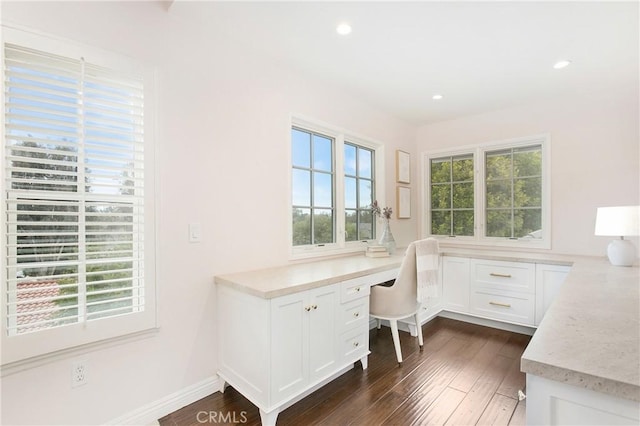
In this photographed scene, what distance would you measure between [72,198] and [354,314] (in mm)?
1876

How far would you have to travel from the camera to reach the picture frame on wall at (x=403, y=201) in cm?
387

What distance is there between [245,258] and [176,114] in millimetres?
1094

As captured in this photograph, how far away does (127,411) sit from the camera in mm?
1657

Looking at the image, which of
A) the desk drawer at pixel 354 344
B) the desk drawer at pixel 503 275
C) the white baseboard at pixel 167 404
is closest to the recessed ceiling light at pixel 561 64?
the desk drawer at pixel 503 275

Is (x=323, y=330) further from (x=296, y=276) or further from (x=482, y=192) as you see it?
(x=482, y=192)

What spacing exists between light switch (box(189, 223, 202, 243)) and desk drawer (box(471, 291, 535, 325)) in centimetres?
294

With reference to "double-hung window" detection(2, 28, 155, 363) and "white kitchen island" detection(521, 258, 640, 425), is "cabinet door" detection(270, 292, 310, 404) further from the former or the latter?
"white kitchen island" detection(521, 258, 640, 425)

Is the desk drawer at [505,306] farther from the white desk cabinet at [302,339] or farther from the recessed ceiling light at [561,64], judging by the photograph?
the recessed ceiling light at [561,64]

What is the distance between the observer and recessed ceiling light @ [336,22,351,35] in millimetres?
1964

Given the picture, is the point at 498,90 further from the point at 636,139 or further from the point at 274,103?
the point at 274,103

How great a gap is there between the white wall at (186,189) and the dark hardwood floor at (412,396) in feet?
1.16

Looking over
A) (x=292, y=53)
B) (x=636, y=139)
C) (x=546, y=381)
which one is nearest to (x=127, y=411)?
(x=546, y=381)

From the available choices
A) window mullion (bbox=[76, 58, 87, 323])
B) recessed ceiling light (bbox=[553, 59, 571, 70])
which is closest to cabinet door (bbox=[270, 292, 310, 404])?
window mullion (bbox=[76, 58, 87, 323])

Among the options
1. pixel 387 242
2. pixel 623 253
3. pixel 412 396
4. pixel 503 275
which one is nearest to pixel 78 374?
pixel 412 396
